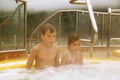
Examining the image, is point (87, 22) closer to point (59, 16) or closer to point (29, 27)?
point (59, 16)

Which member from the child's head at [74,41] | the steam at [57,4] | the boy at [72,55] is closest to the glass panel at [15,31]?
the boy at [72,55]

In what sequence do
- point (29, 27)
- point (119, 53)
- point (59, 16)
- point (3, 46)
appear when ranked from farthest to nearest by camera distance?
1. point (29, 27)
2. point (59, 16)
3. point (3, 46)
4. point (119, 53)

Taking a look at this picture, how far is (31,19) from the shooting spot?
7.82 metres

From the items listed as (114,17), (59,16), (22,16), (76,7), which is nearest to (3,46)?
(22,16)

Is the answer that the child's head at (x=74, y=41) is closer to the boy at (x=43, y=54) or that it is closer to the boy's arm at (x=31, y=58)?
the boy at (x=43, y=54)

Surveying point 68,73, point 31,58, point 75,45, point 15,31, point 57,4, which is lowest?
point 68,73

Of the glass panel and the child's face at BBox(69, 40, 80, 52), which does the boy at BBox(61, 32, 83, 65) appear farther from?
the glass panel

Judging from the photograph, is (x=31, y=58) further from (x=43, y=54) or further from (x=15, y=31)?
(x=15, y=31)

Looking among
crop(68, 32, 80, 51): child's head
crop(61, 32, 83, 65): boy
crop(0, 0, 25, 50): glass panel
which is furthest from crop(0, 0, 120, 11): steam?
crop(68, 32, 80, 51): child's head

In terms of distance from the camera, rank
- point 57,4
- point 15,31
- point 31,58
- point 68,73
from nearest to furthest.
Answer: point 68,73 < point 31,58 < point 15,31 < point 57,4

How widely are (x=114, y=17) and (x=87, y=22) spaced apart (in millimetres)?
604

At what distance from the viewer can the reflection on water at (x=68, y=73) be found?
2.67 metres

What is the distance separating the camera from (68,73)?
286 centimetres

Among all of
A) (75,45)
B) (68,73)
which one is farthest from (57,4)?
(68,73)
